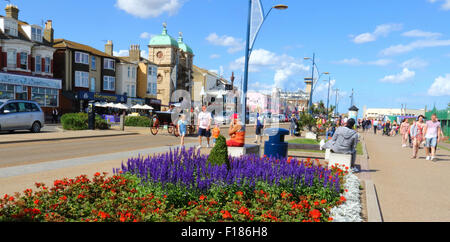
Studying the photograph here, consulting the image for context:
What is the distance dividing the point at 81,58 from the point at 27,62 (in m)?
8.18

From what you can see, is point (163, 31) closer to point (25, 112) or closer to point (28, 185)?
point (25, 112)

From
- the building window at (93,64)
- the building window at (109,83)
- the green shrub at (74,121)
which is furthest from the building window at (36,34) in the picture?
the green shrub at (74,121)

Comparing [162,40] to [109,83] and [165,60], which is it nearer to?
[165,60]

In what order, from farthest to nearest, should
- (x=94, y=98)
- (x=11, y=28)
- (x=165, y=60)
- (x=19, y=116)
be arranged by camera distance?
(x=165, y=60) < (x=94, y=98) < (x=11, y=28) < (x=19, y=116)

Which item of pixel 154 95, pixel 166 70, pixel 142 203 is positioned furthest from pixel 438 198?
pixel 166 70

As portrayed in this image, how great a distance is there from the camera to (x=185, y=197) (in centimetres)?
518

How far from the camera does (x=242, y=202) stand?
501 cm

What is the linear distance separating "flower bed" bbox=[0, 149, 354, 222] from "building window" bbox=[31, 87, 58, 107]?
36.9 metres

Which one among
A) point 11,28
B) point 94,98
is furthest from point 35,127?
point 94,98

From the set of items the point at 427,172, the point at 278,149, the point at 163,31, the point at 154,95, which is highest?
the point at 163,31

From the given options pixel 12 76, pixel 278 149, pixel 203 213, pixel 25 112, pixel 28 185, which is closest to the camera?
pixel 203 213

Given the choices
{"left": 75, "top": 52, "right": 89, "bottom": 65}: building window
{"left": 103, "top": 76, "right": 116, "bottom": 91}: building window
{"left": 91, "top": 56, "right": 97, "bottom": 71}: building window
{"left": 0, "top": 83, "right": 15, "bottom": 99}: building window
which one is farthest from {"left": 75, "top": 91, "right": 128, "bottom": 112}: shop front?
{"left": 0, "top": 83, "right": 15, "bottom": 99}: building window

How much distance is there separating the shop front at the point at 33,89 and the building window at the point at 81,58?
4.42 m
